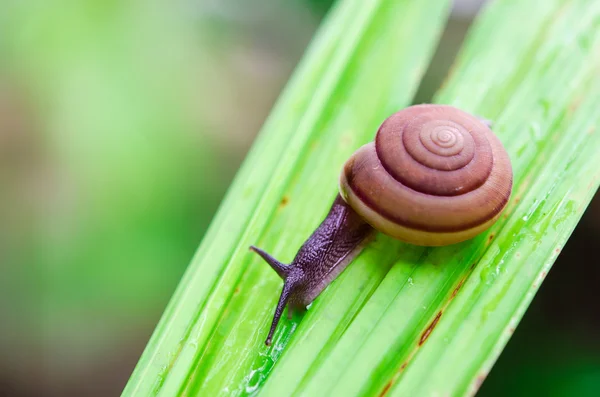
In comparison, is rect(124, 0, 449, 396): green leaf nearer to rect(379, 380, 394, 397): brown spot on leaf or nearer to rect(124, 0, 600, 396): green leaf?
rect(124, 0, 600, 396): green leaf

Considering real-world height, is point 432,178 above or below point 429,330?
above

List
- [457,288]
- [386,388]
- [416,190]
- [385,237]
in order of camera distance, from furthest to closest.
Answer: [385,237]
[416,190]
[457,288]
[386,388]

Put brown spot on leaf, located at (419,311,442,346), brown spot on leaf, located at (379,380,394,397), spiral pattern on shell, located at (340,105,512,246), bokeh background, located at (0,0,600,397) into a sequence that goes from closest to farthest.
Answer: brown spot on leaf, located at (379,380,394,397) < brown spot on leaf, located at (419,311,442,346) < spiral pattern on shell, located at (340,105,512,246) < bokeh background, located at (0,0,600,397)

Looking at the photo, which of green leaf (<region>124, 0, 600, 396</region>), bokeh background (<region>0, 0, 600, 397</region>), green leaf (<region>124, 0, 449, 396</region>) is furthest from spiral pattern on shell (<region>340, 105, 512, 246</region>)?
bokeh background (<region>0, 0, 600, 397</region>)

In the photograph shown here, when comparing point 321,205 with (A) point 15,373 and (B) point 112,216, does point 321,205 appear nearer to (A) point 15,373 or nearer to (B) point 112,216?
(B) point 112,216

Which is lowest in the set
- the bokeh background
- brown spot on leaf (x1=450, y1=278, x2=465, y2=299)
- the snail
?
the bokeh background

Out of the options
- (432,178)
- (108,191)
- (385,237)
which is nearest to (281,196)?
(385,237)

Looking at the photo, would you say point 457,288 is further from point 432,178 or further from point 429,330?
point 432,178

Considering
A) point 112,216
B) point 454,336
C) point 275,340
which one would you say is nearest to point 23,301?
point 112,216
